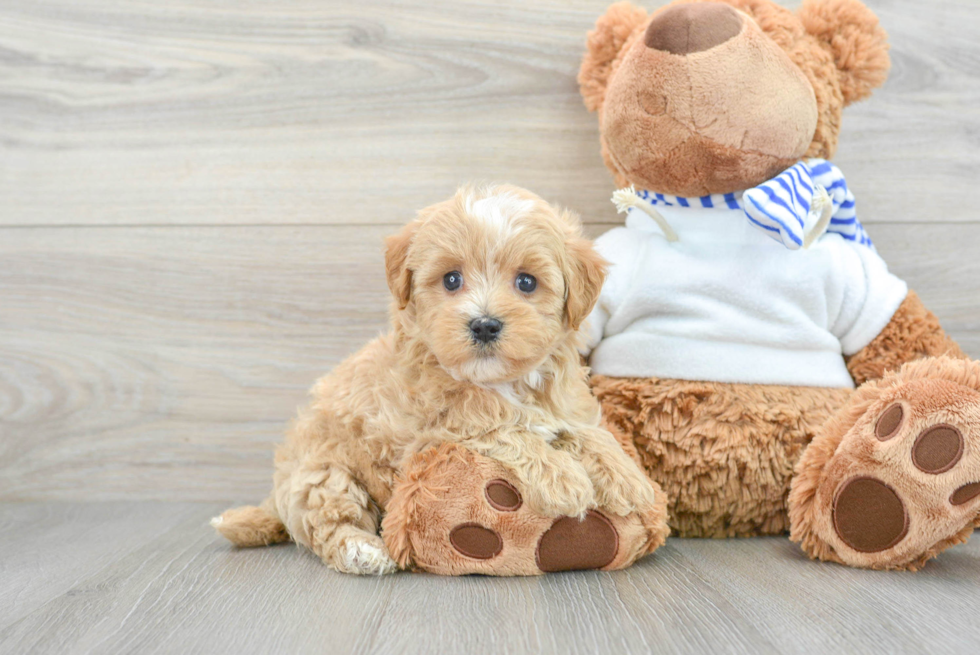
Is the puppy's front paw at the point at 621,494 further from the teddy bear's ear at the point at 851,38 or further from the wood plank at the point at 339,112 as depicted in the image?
the teddy bear's ear at the point at 851,38

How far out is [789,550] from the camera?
1254mm

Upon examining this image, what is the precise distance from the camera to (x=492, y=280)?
109cm

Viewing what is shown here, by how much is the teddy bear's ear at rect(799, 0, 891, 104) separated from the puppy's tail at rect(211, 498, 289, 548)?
1265 millimetres

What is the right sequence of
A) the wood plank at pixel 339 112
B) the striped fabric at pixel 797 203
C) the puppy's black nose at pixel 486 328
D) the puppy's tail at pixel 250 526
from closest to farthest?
the puppy's black nose at pixel 486 328 < the striped fabric at pixel 797 203 < the puppy's tail at pixel 250 526 < the wood plank at pixel 339 112

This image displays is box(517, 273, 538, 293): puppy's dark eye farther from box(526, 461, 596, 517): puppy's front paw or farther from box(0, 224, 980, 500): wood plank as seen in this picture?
box(0, 224, 980, 500): wood plank

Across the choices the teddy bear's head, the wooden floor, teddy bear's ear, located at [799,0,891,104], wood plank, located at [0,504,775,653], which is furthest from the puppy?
teddy bear's ear, located at [799,0,891,104]

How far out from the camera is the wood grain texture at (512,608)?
894 mm

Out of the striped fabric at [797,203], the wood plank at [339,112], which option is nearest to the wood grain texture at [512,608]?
the striped fabric at [797,203]

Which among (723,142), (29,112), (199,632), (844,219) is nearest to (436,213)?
(723,142)

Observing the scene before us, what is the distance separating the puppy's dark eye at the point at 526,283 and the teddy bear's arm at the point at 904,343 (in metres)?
0.66

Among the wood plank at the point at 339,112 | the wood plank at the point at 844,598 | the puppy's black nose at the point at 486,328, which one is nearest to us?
the wood plank at the point at 844,598

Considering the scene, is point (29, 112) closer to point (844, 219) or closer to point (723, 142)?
point (723, 142)

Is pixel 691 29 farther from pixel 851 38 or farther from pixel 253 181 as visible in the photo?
pixel 253 181

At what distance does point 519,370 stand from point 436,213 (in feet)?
0.86
